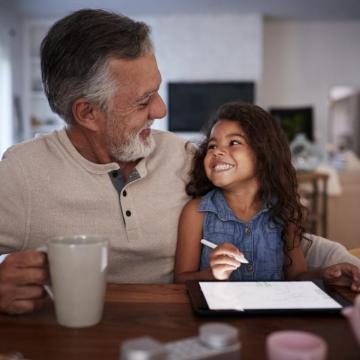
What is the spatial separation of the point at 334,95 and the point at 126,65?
7.43 meters

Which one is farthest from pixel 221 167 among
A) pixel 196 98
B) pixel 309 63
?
pixel 309 63

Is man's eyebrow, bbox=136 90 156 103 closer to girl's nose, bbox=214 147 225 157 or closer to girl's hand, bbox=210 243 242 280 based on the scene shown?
girl's nose, bbox=214 147 225 157

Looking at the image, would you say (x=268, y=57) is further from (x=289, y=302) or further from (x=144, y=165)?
(x=289, y=302)

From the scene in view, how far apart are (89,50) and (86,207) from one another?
1.26ft

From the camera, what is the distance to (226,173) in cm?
129

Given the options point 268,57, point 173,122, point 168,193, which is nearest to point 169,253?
point 168,193

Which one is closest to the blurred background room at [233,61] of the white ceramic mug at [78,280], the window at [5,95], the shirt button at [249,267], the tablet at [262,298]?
the window at [5,95]

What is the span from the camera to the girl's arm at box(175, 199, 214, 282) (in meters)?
1.25

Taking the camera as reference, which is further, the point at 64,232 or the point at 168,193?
the point at 168,193

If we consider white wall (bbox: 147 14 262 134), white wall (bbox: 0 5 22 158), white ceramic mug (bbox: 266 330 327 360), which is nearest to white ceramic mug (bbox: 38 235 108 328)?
white ceramic mug (bbox: 266 330 327 360)

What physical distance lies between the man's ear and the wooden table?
0.60 meters

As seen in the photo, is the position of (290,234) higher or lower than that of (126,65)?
lower

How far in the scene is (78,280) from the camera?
0.66 meters

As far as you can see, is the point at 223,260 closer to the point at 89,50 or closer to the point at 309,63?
the point at 89,50
